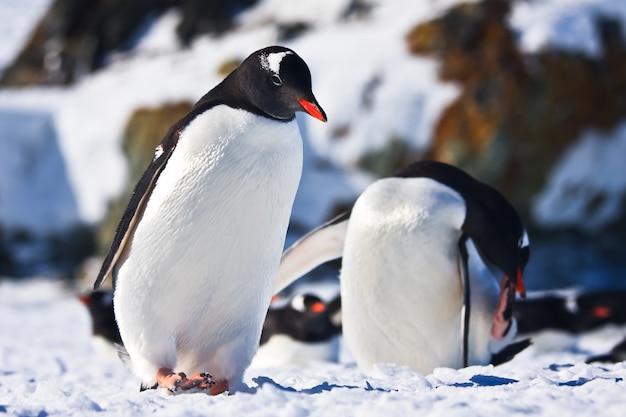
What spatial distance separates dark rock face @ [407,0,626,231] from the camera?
30.3 ft

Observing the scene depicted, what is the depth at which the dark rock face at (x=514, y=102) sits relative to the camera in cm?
925

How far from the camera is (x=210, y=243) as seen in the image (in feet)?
8.30

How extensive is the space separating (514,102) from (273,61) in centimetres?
715

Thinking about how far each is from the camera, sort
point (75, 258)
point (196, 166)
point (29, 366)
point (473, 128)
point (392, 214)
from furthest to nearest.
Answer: point (75, 258), point (473, 128), point (29, 366), point (392, 214), point (196, 166)

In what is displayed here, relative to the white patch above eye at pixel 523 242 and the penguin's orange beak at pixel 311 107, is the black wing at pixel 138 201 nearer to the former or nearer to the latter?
the penguin's orange beak at pixel 311 107

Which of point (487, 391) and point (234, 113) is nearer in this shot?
point (487, 391)

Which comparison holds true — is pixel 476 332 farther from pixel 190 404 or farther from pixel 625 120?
pixel 625 120

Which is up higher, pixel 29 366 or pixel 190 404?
pixel 190 404

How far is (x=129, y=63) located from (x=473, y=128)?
217 inches

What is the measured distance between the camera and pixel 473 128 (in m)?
9.23

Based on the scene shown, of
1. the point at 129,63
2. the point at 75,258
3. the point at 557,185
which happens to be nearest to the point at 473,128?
the point at 557,185

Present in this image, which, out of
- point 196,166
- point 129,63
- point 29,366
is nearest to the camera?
point 196,166

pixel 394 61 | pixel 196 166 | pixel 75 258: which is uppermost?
pixel 394 61

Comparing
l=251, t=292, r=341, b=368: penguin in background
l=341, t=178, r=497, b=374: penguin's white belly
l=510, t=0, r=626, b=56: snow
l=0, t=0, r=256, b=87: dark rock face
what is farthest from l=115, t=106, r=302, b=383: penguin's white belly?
l=0, t=0, r=256, b=87: dark rock face
